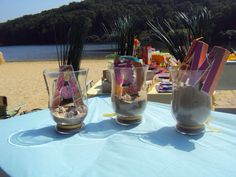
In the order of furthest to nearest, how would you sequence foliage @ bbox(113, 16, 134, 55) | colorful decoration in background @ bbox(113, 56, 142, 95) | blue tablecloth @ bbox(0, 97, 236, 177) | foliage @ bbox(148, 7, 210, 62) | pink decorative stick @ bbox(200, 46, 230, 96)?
foliage @ bbox(113, 16, 134, 55) < foliage @ bbox(148, 7, 210, 62) < colorful decoration in background @ bbox(113, 56, 142, 95) < pink decorative stick @ bbox(200, 46, 230, 96) < blue tablecloth @ bbox(0, 97, 236, 177)

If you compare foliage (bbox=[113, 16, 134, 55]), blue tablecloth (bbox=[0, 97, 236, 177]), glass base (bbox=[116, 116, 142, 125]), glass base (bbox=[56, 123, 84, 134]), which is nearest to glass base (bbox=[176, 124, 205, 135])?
blue tablecloth (bbox=[0, 97, 236, 177])

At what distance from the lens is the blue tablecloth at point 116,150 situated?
0.53 meters

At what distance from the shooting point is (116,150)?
615 mm

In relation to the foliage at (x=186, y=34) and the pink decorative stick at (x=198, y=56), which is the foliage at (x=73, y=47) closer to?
the foliage at (x=186, y=34)

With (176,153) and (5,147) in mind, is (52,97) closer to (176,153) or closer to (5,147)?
(5,147)

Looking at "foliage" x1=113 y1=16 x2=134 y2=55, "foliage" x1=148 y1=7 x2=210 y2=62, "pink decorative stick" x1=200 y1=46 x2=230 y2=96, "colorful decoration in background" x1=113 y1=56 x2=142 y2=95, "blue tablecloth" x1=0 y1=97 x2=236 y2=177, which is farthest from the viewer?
"foliage" x1=113 y1=16 x2=134 y2=55

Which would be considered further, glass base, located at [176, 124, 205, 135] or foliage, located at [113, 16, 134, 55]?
foliage, located at [113, 16, 134, 55]

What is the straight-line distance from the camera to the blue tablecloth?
0.53 metres

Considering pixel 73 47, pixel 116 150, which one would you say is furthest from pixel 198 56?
pixel 73 47

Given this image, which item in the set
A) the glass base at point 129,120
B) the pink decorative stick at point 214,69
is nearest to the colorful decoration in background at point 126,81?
the glass base at point 129,120

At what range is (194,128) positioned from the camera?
0.70 m

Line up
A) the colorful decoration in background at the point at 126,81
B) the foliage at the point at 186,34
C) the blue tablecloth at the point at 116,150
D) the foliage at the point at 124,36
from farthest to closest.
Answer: the foliage at the point at 124,36 → the foliage at the point at 186,34 → the colorful decoration in background at the point at 126,81 → the blue tablecloth at the point at 116,150

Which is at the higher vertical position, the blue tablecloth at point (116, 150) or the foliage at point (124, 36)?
the foliage at point (124, 36)

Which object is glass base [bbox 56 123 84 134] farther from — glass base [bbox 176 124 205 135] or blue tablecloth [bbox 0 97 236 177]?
glass base [bbox 176 124 205 135]
